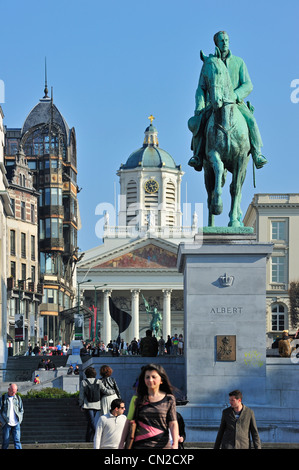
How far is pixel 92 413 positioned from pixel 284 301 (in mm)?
85615

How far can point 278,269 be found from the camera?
106 m

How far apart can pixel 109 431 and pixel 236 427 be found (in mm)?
1812

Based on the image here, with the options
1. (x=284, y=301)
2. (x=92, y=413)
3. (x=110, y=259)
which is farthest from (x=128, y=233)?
(x=92, y=413)

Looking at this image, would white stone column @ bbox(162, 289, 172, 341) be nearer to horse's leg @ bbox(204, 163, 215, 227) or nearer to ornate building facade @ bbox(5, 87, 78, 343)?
ornate building facade @ bbox(5, 87, 78, 343)

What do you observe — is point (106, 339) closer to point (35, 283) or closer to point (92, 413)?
point (35, 283)

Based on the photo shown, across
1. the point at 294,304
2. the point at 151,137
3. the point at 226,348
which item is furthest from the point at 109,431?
the point at 151,137

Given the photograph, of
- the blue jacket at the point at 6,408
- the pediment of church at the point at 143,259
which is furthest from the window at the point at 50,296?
the blue jacket at the point at 6,408

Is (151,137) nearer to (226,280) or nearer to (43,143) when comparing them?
(43,143)

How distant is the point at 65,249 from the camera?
113 meters

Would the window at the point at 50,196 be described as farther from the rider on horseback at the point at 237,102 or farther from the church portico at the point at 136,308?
the rider on horseback at the point at 237,102

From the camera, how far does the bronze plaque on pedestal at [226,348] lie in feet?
74.5

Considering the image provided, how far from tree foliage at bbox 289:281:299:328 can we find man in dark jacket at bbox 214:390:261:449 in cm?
8908

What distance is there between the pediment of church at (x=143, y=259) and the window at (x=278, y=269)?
86.4 ft

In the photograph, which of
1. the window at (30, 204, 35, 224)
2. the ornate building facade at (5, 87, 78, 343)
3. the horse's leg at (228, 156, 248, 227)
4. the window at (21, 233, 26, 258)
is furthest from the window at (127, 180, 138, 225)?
the horse's leg at (228, 156, 248, 227)
